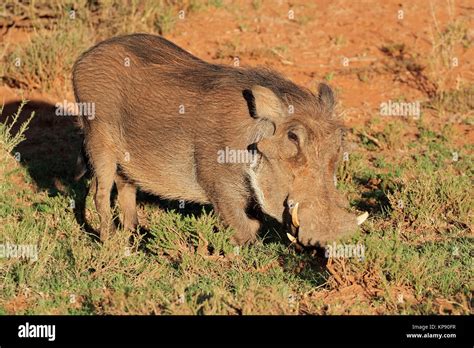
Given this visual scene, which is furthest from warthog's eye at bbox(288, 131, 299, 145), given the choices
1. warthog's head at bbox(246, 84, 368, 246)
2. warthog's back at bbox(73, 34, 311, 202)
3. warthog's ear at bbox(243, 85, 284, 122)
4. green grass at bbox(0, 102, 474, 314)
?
green grass at bbox(0, 102, 474, 314)

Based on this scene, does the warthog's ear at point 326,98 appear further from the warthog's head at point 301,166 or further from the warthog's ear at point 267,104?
the warthog's ear at point 267,104

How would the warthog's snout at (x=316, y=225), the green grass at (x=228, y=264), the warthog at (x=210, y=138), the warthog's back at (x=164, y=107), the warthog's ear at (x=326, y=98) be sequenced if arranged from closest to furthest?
1. the green grass at (x=228, y=264)
2. the warthog's snout at (x=316, y=225)
3. the warthog at (x=210, y=138)
4. the warthog's ear at (x=326, y=98)
5. the warthog's back at (x=164, y=107)

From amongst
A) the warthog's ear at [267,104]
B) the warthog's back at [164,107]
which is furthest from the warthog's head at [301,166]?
the warthog's back at [164,107]

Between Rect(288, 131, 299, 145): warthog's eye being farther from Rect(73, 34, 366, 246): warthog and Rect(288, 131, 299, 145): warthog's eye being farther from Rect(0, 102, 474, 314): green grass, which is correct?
Rect(0, 102, 474, 314): green grass

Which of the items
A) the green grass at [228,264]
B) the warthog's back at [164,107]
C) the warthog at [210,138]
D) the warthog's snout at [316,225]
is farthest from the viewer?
the warthog's back at [164,107]

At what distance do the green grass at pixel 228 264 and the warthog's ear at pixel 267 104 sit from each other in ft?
2.67

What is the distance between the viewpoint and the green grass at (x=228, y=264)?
14.7 ft

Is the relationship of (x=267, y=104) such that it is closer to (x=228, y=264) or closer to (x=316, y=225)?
(x=316, y=225)

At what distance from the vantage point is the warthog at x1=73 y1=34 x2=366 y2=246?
476 centimetres

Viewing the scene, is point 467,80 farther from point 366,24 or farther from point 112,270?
point 112,270

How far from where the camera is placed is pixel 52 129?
8.11 m

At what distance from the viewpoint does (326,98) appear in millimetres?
5180

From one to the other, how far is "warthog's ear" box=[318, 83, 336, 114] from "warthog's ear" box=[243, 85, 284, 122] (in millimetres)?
316
